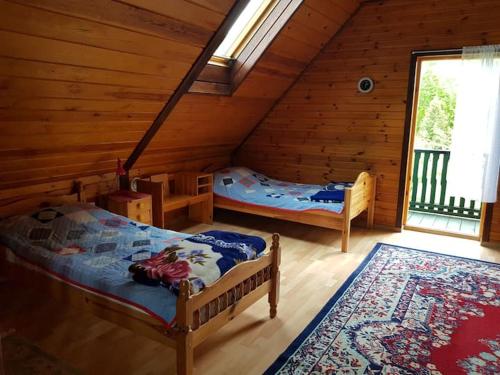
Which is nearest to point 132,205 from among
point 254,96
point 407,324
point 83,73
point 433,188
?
point 83,73

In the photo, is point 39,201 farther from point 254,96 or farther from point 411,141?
point 411,141

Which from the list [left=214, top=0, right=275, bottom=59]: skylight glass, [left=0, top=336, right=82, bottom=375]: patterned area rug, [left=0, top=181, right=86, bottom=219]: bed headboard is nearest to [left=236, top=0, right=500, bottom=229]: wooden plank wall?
[left=214, top=0, right=275, bottom=59]: skylight glass

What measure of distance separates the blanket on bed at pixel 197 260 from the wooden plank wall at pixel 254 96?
1576mm

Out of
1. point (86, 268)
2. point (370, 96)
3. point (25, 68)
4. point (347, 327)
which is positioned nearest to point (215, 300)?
point (86, 268)

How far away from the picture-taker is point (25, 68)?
2152mm

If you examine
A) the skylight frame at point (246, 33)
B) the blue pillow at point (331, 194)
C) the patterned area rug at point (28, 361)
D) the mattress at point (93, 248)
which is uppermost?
the skylight frame at point (246, 33)

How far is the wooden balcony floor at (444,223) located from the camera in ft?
14.7

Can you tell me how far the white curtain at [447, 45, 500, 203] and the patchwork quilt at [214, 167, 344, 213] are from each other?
4.40 ft

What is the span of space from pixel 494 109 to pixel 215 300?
3336 mm

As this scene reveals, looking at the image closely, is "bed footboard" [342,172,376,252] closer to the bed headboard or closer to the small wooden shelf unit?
the small wooden shelf unit

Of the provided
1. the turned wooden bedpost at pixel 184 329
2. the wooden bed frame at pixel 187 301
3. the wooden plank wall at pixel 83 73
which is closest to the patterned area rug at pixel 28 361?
the wooden bed frame at pixel 187 301

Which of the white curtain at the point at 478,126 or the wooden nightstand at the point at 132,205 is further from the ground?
the white curtain at the point at 478,126

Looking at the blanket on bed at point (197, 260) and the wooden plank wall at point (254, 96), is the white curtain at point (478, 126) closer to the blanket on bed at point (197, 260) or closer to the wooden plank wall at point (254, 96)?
the wooden plank wall at point (254, 96)

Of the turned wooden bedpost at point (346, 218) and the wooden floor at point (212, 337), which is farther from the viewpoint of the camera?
the turned wooden bedpost at point (346, 218)
